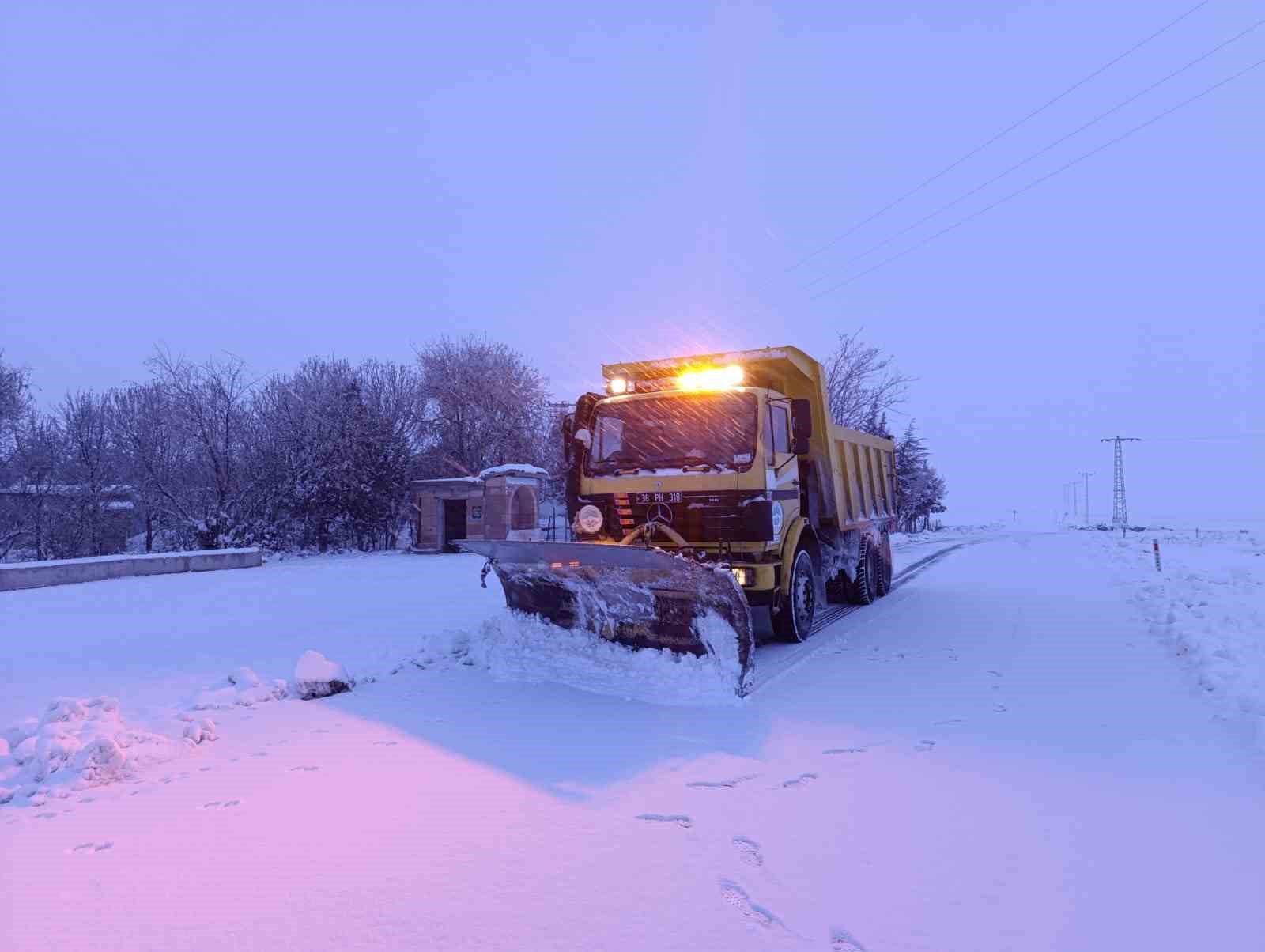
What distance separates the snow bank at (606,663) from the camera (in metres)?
5.77

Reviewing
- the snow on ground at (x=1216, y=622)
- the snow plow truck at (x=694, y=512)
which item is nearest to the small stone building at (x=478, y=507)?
the snow plow truck at (x=694, y=512)

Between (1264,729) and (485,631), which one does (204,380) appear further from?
(1264,729)

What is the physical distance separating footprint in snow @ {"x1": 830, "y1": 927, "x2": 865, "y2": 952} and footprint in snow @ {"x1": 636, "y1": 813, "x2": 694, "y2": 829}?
1003mm

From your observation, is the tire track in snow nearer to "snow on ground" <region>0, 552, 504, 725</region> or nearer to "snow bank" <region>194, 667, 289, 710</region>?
"snow on ground" <region>0, 552, 504, 725</region>

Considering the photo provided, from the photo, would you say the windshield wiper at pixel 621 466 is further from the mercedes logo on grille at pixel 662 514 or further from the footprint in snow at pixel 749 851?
the footprint in snow at pixel 749 851

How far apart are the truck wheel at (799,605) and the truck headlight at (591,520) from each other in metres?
2.10

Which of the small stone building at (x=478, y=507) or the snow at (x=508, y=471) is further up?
the snow at (x=508, y=471)

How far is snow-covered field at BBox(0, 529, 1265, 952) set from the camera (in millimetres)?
2748

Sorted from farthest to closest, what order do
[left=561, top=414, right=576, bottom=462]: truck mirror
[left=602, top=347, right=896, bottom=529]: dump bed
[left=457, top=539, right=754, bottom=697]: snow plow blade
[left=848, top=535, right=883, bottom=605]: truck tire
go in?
[left=848, top=535, right=883, bottom=605]: truck tire
[left=602, top=347, right=896, bottom=529]: dump bed
[left=561, top=414, right=576, bottom=462]: truck mirror
[left=457, top=539, right=754, bottom=697]: snow plow blade

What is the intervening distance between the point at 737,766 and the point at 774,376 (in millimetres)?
5452

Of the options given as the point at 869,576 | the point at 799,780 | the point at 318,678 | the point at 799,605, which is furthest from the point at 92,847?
the point at 869,576

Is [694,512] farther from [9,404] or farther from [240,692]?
[9,404]

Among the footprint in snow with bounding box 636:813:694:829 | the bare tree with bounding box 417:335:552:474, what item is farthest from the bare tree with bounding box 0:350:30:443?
the footprint in snow with bounding box 636:813:694:829

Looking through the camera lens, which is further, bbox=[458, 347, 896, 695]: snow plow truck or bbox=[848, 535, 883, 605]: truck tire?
bbox=[848, 535, 883, 605]: truck tire
